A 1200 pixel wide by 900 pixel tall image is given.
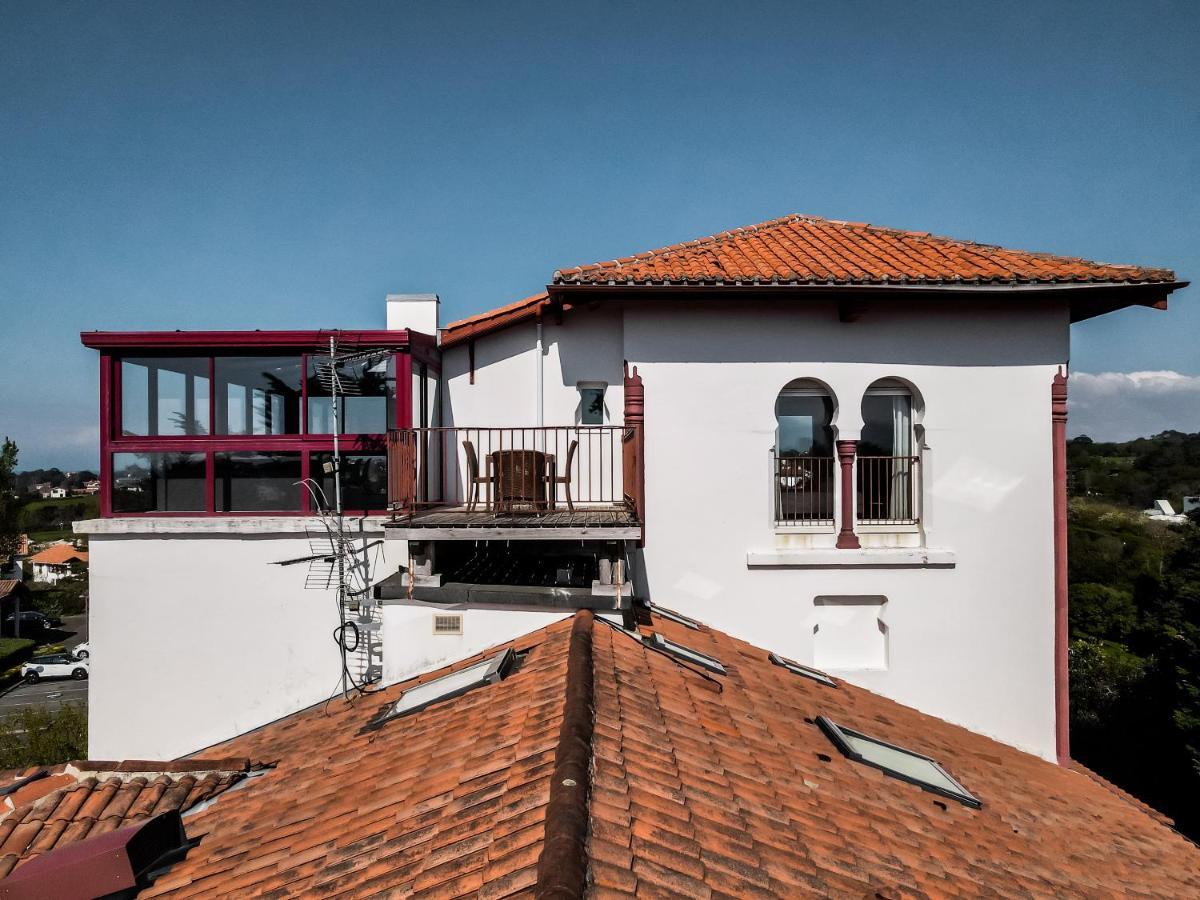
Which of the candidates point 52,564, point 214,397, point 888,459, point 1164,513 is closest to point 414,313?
point 214,397

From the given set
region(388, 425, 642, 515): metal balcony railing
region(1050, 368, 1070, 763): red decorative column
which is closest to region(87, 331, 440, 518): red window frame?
region(388, 425, 642, 515): metal balcony railing

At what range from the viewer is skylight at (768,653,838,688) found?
742cm

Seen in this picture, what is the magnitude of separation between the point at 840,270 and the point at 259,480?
769 cm

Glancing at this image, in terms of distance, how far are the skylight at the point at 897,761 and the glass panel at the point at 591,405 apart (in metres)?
5.00

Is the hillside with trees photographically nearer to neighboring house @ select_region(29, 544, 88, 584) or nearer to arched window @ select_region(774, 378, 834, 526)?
arched window @ select_region(774, 378, 834, 526)

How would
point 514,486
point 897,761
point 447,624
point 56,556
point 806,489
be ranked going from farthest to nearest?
1. point 56,556
2. point 806,489
3. point 514,486
4. point 447,624
5. point 897,761

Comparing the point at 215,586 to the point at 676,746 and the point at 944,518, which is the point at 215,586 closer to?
the point at 676,746

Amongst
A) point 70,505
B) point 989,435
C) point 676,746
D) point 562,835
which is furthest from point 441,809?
point 70,505

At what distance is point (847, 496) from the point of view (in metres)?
8.48

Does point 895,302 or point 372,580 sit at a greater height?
point 895,302

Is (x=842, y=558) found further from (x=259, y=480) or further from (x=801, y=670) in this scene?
(x=259, y=480)

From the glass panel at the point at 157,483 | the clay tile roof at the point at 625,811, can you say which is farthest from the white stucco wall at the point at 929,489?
the glass panel at the point at 157,483

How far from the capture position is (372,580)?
851 cm

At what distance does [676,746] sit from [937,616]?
5.70m
